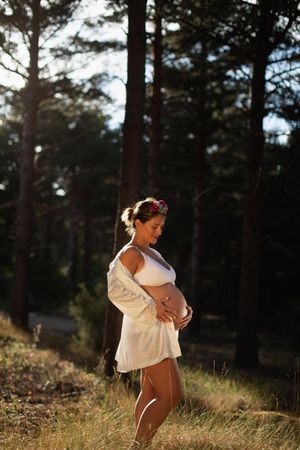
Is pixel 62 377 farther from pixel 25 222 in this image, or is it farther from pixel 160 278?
pixel 25 222

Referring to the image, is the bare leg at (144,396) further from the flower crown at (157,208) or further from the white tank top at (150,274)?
the flower crown at (157,208)

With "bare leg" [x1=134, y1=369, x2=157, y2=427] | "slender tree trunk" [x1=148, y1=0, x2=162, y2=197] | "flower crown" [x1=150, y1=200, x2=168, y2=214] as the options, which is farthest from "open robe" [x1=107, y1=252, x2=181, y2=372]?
"slender tree trunk" [x1=148, y1=0, x2=162, y2=197]

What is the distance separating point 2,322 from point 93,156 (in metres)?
18.1

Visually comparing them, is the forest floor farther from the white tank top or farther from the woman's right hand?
the white tank top

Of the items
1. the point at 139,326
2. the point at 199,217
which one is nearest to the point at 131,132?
the point at 139,326

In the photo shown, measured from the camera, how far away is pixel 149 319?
450 cm

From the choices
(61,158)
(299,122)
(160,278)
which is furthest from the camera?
(61,158)

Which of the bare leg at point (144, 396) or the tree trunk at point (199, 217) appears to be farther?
the tree trunk at point (199, 217)

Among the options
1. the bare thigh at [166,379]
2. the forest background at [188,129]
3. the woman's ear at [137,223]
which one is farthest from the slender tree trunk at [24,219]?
the bare thigh at [166,379]

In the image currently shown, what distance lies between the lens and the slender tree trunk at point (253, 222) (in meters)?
12.1

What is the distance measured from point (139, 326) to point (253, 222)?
803 cm

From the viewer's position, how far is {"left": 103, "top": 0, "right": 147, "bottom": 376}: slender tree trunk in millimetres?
8656

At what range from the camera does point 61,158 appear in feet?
97.1

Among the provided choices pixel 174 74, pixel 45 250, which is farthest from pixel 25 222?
pixel 45 250
